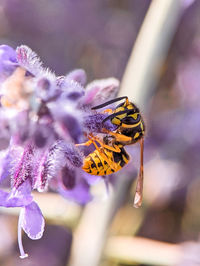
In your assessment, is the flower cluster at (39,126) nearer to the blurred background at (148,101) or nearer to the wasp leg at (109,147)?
the wasp leg at (109,147)

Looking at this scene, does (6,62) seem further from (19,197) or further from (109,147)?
(109,147)

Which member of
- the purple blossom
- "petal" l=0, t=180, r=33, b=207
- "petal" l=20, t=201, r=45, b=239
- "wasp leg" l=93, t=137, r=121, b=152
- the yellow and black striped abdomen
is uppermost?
the purple blossom

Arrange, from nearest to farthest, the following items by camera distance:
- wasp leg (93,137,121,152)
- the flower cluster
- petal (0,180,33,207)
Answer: the flower cluster → petal (0,180,33,207) → wasp leg (93,137,121,152)

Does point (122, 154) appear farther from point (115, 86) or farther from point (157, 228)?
point (157, 228)

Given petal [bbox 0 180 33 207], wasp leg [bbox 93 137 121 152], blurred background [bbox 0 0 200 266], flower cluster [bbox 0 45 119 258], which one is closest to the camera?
flower cluster [bbox 0 45 119 258]

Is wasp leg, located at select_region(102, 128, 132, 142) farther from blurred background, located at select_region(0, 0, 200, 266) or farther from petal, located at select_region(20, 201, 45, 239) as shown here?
blurred background, located at select_region(0, 0, 200, 266)

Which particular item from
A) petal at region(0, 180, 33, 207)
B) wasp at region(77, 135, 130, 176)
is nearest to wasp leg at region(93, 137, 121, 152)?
wasp at region(77, 135, 130, 176)

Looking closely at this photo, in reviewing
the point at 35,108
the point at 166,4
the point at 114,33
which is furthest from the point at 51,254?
the point at 35,108

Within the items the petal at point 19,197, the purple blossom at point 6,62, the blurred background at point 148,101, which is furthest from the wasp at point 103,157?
the blurred background at point 148,101
